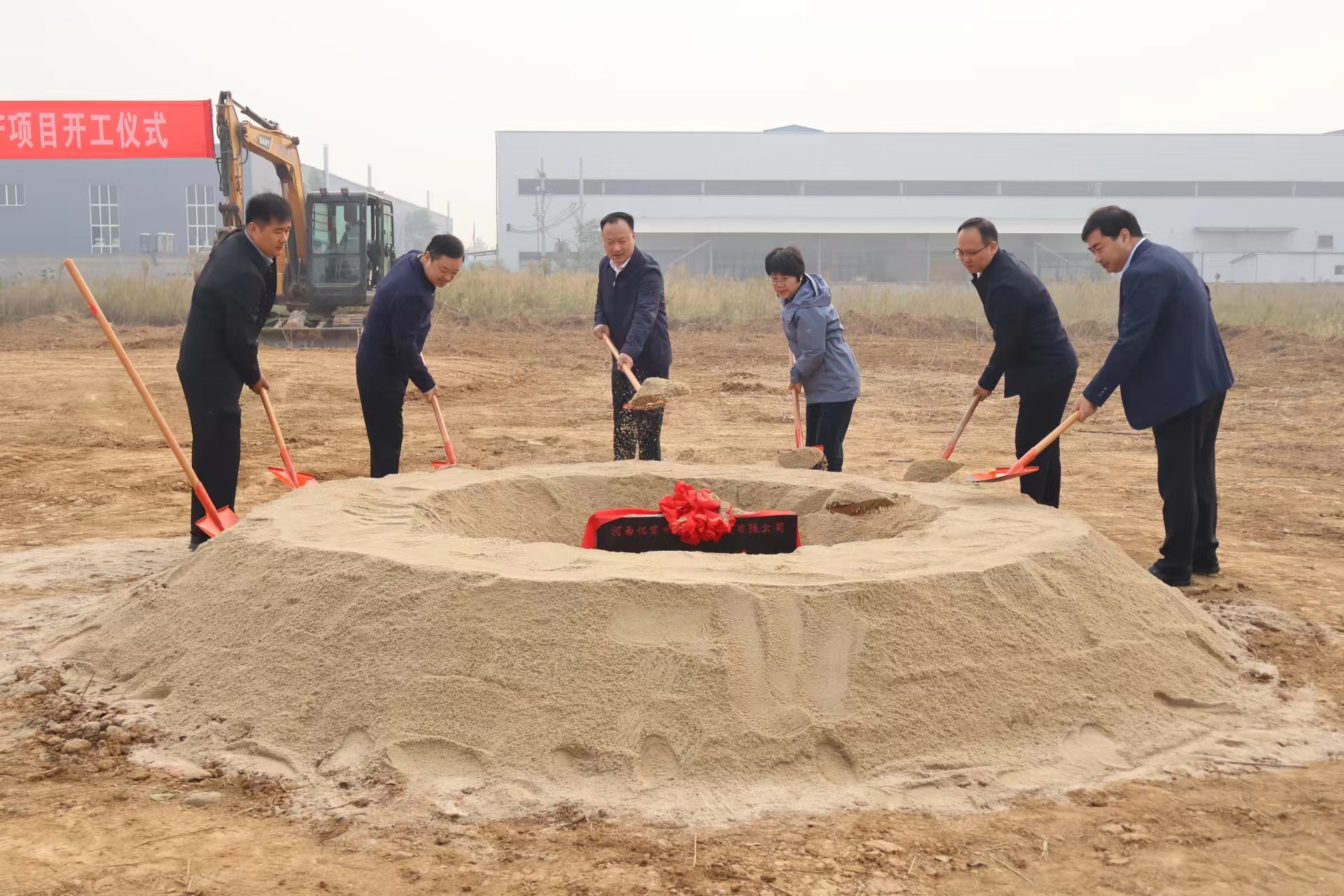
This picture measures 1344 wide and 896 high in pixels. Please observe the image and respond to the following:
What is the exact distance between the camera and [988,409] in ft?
37.4

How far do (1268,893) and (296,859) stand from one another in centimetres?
201

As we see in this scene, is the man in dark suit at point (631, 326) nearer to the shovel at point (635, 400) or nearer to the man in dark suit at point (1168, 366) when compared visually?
the shovel at point (635, 400)

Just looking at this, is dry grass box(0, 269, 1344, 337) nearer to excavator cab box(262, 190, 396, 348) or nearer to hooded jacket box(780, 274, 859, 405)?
excavator cab box(262, 190, 396, 348)

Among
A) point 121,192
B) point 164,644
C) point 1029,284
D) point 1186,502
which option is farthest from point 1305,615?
point 121,192

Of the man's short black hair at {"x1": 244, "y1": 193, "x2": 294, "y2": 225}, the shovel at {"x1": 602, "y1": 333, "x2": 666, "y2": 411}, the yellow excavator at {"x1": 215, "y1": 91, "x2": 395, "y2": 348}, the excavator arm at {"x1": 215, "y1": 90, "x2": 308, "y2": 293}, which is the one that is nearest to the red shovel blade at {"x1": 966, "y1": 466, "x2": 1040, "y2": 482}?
the shovel at {"x1": 602, "y1": 333, "x2": 666, "y2": 411}

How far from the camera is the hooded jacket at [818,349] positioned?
5.19 meters

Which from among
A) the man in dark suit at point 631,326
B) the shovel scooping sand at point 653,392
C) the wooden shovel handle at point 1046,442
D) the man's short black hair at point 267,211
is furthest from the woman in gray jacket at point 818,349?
the man's short black hair at point 267,211

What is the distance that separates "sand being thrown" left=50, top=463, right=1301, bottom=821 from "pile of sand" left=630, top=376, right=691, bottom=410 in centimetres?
169

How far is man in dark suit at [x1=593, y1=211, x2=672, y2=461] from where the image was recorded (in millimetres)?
5535

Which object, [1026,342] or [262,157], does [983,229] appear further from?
[262,157]

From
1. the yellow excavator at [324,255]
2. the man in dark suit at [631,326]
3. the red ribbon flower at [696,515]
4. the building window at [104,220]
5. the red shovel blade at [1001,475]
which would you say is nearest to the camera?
the red ribbon flower at [696,515]

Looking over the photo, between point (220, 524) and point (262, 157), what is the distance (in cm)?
1097

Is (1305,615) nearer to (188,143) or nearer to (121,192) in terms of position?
(188,143)

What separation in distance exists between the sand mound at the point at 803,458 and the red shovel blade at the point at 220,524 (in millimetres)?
2363
